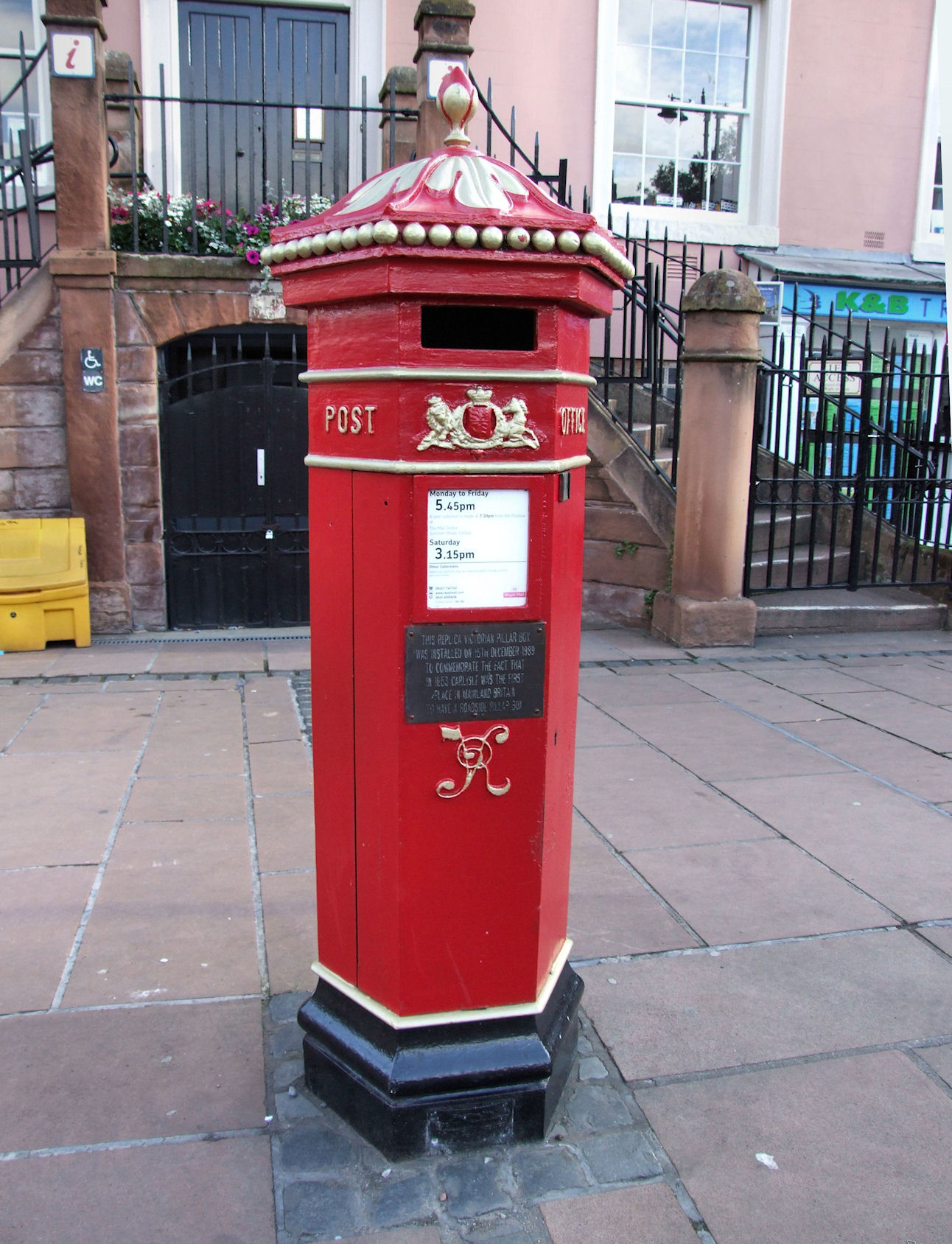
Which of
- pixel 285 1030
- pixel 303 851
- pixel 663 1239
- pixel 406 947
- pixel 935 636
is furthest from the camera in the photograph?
pixel 935 636

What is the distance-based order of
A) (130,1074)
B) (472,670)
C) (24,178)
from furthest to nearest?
(24,178), (130,1074), (472,670)

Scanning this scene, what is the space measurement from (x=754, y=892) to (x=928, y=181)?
10238 millimetres

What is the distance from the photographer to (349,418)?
89.2 inches

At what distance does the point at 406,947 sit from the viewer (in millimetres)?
2383

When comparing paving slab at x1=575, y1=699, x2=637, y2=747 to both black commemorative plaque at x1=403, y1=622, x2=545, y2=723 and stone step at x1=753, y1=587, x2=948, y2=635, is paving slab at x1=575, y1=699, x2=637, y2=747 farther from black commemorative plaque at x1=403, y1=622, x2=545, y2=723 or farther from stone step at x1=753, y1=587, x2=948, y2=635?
black commemorative plaque at x1=403, y1=622, x2=545, y2=723

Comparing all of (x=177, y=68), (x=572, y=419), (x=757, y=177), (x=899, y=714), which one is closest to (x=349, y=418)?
(x=572, y=419)

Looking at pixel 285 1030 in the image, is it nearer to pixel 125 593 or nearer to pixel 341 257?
pixel 341 257

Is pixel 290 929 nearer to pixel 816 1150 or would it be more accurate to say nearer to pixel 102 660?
pixel 816 1150

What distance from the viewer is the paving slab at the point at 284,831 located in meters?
3.90

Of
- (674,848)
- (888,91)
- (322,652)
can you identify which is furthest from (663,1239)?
(888,91)

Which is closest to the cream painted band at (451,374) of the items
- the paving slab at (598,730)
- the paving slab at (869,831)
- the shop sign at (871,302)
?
the paving slab at (869,831)

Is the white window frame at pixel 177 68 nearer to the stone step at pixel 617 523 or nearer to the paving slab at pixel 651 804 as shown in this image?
the stone step at pixel 617 523

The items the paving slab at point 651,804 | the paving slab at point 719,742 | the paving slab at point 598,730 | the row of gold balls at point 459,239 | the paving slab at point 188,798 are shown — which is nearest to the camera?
the row of gold balls at point 459,239

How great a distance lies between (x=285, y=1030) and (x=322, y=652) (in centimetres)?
113
